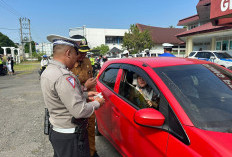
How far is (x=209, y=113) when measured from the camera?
1454 millimetres

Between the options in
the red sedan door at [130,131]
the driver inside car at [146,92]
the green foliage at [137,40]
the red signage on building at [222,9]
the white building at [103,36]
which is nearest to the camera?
the red sedan door at [130,131]

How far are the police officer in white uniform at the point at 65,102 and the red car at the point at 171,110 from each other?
52 centimetres

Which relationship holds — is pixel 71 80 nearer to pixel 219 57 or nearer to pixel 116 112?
pixel 116 112

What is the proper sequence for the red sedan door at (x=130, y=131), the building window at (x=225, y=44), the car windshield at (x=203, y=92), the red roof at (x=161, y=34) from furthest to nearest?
the red roof at (x=161, y=34)
the building window at (x=225, y=44)
the red sedan door at (x=130, y=131)
the car windshield at (x=203, y=92)

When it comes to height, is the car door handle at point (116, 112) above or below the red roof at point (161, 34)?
below

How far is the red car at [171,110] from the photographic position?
127cm

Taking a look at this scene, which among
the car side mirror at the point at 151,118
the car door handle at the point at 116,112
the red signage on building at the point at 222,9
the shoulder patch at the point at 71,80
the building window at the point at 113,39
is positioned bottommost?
the car door handle at the point at 116,112

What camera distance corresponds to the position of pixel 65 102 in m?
1.36

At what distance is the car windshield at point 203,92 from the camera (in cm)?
137

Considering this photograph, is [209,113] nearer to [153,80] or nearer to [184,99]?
[184,99]

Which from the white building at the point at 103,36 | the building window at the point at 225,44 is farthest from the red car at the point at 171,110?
the white building at the point at 103,36

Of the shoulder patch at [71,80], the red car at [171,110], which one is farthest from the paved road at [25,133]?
the shoulder patch at [71,80]

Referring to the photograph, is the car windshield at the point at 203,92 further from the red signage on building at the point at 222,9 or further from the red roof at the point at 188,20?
the red roof at the point at 188,20

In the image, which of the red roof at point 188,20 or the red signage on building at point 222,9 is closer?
the red signage on building at point 222,9
